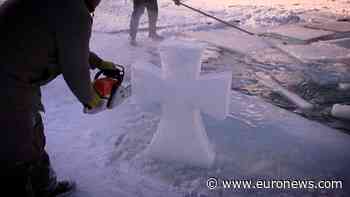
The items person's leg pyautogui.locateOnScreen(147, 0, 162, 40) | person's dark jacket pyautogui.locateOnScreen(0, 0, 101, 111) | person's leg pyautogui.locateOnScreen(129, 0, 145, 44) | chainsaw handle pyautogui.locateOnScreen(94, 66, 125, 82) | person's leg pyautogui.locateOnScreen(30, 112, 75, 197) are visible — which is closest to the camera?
person's dark jacket pyautogui.locateOnScreen(0, 0, 101, 111)

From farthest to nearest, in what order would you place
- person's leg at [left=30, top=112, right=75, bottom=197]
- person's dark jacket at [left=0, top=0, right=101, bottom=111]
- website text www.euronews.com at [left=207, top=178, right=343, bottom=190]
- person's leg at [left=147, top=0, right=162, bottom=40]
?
person's leg at [left=147, top=0, right=162, bottom=40] < website text www.euronews.com at [left=207, top=178, right=343, bottom=190] < person's leg at [left=30, top=112, right=75, bottom=197] < person's dark jacket at [left=0, top=0, right=101, bottom=111]

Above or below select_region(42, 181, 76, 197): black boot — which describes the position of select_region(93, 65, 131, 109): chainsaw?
above

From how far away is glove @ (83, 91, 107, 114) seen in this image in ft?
6.87

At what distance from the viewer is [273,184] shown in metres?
2.58

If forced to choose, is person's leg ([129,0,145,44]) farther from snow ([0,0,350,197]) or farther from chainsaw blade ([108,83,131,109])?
chainsaw blade ([108,83,131,109])

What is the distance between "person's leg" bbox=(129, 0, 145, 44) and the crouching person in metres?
4.25

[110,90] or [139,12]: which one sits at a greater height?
[110,90]

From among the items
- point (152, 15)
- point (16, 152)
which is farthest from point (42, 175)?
point (152, 15)

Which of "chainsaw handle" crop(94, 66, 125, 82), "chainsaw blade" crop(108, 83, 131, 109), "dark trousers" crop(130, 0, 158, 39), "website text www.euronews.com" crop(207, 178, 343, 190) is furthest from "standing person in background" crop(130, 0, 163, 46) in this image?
"website text www.euronews.com" crop(207, 178, 343, 190)

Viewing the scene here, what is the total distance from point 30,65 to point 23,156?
53 cm

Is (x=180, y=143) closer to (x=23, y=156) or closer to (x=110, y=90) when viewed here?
(x=110, y=90)

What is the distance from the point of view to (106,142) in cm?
313

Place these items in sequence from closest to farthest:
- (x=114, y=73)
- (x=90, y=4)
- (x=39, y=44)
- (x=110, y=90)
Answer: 1. (x=39, y=44)
2. (x=90, y=4)
3. (x=110, y=90)
4. (x=114, y=73)

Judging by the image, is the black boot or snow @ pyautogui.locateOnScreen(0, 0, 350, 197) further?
snow @ pyautogui.locateOnScreen(0, 0, 350, 197)
